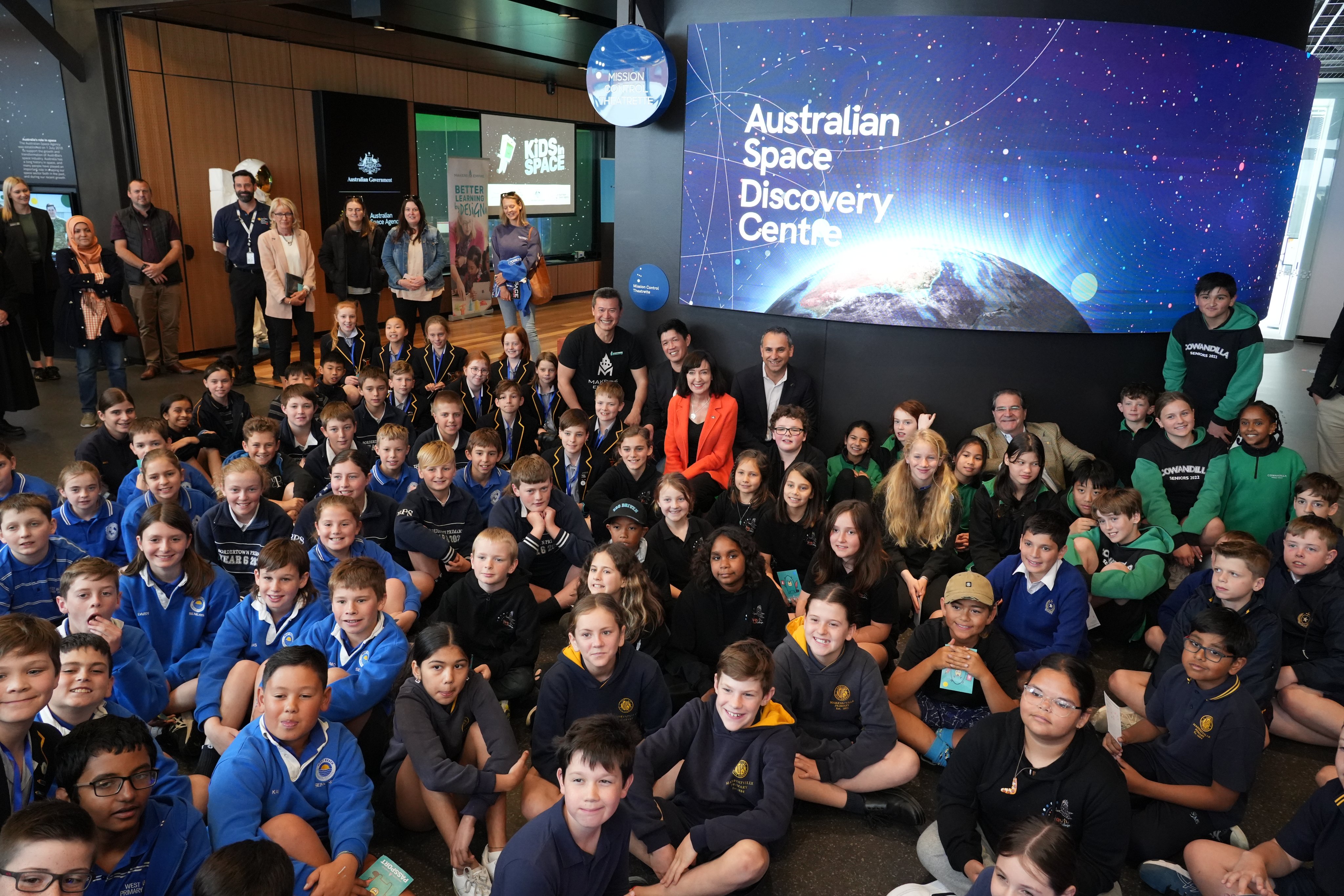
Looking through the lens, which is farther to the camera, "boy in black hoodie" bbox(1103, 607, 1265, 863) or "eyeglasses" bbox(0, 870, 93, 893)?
"boy in black hoodie" bbox(1103, 607, 1265, 863)

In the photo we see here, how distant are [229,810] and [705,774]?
130cm

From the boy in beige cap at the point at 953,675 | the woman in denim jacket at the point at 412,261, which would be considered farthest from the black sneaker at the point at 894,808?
the woman in denim jacket at the point at 412,261

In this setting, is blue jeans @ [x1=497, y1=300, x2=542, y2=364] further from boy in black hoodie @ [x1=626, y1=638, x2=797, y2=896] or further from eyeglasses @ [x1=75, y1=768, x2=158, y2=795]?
eyeglasses @ [x1=75, y1=768, x2=158, y2=795]

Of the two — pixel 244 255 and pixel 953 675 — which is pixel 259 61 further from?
pixel 953 675

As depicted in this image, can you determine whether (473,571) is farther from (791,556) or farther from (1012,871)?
(1012,871)

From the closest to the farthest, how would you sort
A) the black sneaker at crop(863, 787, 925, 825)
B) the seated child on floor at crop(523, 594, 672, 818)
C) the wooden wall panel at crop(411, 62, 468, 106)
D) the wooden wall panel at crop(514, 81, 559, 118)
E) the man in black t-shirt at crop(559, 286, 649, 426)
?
the seated child on floor at crop(523, 594, 672, 818)
the black sneaker at crop(863, 787, 925, 825)
the man in black t-shirt at crop(559, 286, 649, 426)
the wooden wall panel at crop(411, 62, 468, 106)
the wooden wall panel at crop(514, 81, 559, 118)

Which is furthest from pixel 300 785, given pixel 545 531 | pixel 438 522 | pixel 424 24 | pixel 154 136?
pixel 424 24

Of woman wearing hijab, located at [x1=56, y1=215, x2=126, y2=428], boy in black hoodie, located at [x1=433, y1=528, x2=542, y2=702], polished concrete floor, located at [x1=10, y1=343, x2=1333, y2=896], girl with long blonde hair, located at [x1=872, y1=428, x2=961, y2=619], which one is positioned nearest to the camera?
polished concrete floor, located at [x1=10, y1=343, x2=1333, y2=896]

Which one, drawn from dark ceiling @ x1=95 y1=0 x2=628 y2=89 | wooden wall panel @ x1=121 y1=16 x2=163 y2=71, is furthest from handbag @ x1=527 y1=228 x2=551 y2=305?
wooden wall panel @ x1=121 y1=16 x2=163 y2=71

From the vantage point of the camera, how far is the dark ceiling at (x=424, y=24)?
745 centimetres

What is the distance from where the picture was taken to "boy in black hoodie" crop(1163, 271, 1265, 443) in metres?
5.03

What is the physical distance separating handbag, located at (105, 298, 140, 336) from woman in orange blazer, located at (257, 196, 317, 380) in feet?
3.81

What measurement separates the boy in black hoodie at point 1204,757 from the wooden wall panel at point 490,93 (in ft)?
36.7

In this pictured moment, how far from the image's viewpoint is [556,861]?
2.07m
